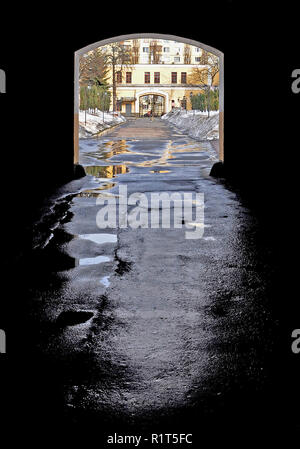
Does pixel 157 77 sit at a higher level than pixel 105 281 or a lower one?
higher

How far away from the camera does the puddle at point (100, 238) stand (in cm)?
620

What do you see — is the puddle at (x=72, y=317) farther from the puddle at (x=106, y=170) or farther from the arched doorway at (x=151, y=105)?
the arched doorway at (x=151, y=105)

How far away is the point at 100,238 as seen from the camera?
634 cm

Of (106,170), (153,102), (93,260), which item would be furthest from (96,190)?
(153,102)

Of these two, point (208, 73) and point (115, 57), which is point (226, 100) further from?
point (115, 57)

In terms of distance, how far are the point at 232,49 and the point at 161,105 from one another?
229 ft

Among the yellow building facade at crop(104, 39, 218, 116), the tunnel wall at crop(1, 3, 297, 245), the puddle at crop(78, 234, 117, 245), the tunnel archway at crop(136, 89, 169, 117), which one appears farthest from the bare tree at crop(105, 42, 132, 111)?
the puddle at crop(78, 234, 117, 245)

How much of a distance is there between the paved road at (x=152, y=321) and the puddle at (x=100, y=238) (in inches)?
0.4

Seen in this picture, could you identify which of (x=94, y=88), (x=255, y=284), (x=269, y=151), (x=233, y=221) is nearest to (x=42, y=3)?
(x=269, y=151)

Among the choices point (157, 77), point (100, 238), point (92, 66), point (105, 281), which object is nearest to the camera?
point (105, 281)

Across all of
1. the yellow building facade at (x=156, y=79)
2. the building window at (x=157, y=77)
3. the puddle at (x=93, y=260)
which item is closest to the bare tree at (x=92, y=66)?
the yellow building facade at (x=156, y=79)

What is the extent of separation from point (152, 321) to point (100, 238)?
2.65 m

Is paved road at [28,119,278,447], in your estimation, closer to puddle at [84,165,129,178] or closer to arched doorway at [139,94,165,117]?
puddle at [84,165,129,178]
